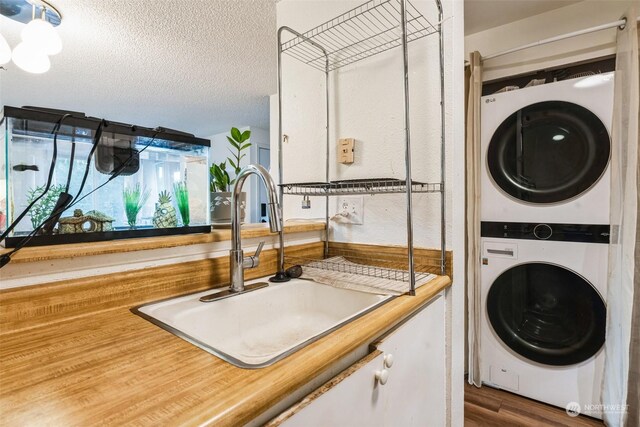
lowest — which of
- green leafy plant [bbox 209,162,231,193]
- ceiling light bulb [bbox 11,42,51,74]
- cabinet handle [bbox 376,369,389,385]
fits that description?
cabinet handle [bbox 376,369,389,385]

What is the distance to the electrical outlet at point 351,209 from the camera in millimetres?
1267

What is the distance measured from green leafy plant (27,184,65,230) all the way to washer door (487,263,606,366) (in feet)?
6.32

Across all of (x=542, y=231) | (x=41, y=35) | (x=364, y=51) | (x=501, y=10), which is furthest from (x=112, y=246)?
(x=501, y=10)

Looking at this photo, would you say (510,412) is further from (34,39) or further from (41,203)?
(34,39)

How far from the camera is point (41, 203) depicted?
2.30 feet

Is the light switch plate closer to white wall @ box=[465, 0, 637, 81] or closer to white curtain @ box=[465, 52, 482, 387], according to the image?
white curtain @ box=[465, 52, 482, 387]

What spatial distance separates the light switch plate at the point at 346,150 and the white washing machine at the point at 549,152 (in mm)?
931

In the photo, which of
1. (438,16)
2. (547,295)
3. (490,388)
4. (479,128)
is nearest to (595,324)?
(547,295)

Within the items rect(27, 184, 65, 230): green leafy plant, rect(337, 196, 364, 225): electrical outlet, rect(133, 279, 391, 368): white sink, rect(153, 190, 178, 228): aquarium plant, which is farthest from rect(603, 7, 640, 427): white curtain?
rect(27, 184, 65, 230): green leafy plant

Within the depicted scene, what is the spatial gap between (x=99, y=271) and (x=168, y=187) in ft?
0.92

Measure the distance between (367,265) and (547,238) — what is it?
1.04m

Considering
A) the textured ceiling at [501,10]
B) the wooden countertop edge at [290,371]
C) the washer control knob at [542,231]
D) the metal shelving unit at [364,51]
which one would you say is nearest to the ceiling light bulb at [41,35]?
the metal shelving unit at [364,51]

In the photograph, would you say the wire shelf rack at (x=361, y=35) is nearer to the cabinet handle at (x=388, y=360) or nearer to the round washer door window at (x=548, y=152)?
the round washer door window at (x=548, y=152)

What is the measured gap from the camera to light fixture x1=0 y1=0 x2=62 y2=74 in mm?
1484
